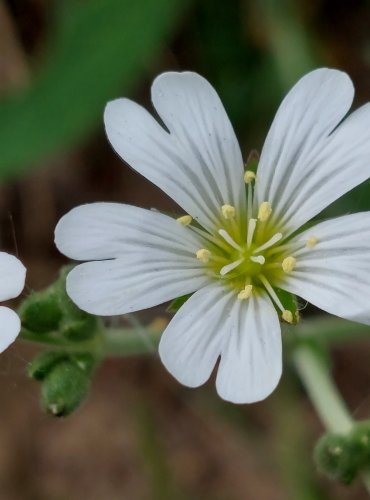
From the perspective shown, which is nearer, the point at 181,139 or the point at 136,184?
the point at 181,139

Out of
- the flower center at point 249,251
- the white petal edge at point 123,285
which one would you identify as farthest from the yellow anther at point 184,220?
the white petal edge at point 123,285

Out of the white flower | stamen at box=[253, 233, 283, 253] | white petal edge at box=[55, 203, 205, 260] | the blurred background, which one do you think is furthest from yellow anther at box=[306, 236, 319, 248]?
the blurred background

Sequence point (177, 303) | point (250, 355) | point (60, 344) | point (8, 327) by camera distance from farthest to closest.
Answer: point (60, 344), point (177, 303), point (250, 355), point (8, 327)

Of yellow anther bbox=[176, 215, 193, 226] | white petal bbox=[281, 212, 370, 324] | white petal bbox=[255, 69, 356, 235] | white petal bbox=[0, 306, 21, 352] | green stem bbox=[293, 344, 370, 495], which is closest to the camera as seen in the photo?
white petal bbox=[0, 306, 21, 352]

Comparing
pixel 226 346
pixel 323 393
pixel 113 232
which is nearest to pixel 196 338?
pixel 226 346

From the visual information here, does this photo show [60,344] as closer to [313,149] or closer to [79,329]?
[79,329]

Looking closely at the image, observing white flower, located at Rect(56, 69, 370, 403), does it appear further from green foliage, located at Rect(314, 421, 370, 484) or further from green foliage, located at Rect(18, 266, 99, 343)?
green foliage, located at Rect(314, 421, 370, 484)
